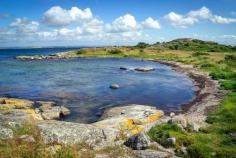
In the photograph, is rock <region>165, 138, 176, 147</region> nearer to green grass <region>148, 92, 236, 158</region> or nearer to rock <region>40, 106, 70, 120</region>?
green grass <region>148, 92, 236, 158</region>

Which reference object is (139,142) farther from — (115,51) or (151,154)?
(115,51)

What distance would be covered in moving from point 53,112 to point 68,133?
616 inches

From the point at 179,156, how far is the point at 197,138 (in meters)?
3.39

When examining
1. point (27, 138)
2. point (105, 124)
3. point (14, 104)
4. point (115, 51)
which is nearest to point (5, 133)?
point (27, 138)

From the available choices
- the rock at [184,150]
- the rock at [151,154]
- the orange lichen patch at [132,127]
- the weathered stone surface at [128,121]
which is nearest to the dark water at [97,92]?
the weathered stone surface at [128,121]

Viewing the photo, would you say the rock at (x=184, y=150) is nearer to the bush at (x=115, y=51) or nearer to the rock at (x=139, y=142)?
the rock at (x=139, y=142)

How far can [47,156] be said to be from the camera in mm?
16031

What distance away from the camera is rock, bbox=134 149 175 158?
19.6 metres

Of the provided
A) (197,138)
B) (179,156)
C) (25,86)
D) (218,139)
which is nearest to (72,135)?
(179,156)

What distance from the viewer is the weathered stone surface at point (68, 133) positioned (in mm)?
20312

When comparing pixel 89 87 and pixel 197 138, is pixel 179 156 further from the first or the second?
pixel 89 87

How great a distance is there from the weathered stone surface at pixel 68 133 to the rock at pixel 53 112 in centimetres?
1257

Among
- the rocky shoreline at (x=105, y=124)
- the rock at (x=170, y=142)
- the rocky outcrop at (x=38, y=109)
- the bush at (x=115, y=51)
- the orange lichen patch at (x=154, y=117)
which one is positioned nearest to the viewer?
the rocky shoreline at (x=105, y=124)

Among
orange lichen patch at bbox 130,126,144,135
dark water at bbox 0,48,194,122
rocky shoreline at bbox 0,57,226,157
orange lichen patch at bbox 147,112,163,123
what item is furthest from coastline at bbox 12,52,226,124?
orange lichen patch at bbox 130,126,144,135
